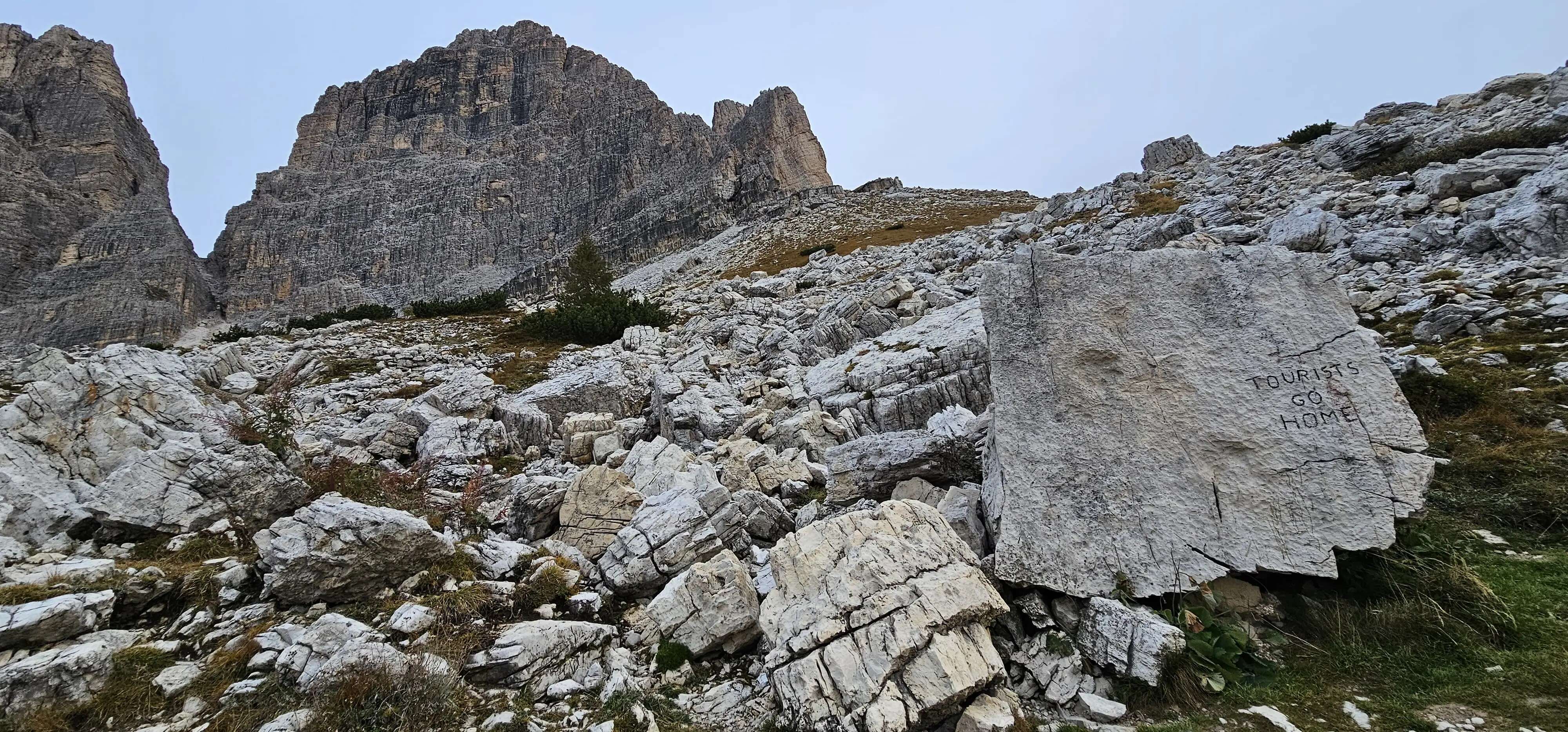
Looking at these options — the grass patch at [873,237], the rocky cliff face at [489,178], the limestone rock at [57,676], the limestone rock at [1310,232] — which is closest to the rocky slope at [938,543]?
the limestone rock at [57,676]

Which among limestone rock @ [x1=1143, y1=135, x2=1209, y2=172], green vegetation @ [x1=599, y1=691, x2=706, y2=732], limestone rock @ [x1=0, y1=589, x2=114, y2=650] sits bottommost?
green vegetation @ [x1=599, y1=691, x2=706, y2=732]

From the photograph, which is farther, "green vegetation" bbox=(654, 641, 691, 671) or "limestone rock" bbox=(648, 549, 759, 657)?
"limestone rock" bbox=(648, 549, 759, 657)

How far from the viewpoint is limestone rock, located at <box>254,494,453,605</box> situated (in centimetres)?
664

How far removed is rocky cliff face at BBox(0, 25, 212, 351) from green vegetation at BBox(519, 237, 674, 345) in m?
89.6

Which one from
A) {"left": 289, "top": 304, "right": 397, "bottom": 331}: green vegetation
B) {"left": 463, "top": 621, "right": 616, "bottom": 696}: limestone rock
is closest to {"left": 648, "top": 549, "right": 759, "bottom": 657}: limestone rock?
{"left": 463, "top": 621, "right": 616, "bottom": 696}: limestone rock

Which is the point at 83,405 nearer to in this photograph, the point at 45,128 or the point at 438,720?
the point at 438,720

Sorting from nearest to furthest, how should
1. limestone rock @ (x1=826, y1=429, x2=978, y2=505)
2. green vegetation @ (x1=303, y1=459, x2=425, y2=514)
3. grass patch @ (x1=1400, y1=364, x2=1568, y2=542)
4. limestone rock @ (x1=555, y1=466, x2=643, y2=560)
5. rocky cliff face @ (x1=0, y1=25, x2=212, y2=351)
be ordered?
grass patch @ (x1=1400, y1=364, x2=1568, y2=542) → limestone rock @ (x1=555, y1=466, x2=643, y2=560) → limestone rock @ (x1=826, y1=429, x2=978, y2=505) → green vegetation @ (x1=303, y1=459, x2=425, y2=514) → rocky cliff face @ (x1=0, y1=25, x2=212, y2=351)

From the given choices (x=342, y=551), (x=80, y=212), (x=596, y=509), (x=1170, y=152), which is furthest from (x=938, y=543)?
(x=80, y=212)

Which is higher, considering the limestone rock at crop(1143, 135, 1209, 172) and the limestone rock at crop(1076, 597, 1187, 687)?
the limestone rock at crop(1143, 135, 1209, 172)

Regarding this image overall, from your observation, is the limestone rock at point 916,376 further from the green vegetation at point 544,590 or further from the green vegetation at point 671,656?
the green vegetation at point 544,590

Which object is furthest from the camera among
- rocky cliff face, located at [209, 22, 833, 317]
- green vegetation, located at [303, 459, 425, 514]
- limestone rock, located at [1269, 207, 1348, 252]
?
rocky cliff face, located at [209, 22, 833, 317]

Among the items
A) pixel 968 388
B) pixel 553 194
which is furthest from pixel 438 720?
pixel 553 194

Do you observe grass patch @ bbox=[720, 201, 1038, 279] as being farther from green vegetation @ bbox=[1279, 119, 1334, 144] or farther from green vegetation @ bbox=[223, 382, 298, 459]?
green vegetation @ bbox=[223, 382, 298, 459]

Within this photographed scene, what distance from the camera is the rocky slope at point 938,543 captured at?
5.07 metres
